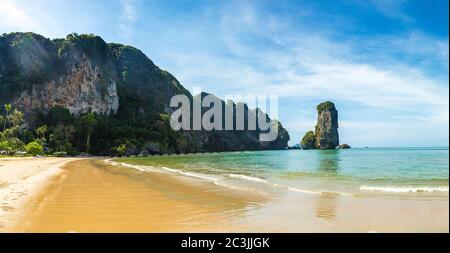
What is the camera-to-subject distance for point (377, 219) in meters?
9.49

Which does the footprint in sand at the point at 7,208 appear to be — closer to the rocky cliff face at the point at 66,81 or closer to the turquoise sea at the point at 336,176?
the turquoise sea at the point at 336,176

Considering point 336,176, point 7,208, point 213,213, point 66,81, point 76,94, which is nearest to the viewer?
point 213,213

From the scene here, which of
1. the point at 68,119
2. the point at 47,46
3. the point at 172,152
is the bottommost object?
the point at 172,152

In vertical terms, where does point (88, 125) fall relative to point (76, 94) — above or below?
below

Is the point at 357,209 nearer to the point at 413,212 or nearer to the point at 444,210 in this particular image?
the point at 413,212

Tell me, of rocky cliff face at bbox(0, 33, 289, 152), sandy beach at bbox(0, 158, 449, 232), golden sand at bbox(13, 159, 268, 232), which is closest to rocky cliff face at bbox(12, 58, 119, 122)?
rocky cliff face at bbox(0, 33, 289, 152)

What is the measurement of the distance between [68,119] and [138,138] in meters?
26.8

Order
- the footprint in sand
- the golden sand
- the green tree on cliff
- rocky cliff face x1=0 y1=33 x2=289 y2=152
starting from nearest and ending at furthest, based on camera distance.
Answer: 1. the golden sand
2. the footprint in sand
3. the green tree on cliff
4. rocky cliff face x1=0 y1=33 x2=289 y2=152

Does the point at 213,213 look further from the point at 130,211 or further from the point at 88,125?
the point at 88,125

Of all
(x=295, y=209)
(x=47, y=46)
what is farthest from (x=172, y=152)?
(x=295, y=209)

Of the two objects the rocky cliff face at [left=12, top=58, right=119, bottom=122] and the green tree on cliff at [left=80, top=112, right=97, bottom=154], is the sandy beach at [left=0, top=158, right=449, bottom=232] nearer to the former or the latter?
the green tree on cliff at [left=80, top=112, right=97, bottom=154]

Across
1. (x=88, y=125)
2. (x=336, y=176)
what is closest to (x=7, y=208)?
(x=336, y=176)

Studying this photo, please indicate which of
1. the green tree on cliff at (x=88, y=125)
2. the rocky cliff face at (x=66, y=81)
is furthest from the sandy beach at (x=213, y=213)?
the rocky cliff face at (x=66, y=81)
